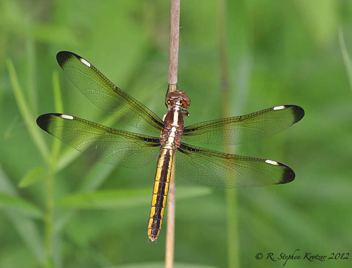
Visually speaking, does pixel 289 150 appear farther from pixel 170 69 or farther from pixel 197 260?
pixel 170 69

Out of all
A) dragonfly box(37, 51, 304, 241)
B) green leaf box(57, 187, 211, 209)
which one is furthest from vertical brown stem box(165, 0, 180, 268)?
dragonfly box(37, 51, 304, 241)

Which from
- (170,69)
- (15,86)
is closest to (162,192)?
(170,69)

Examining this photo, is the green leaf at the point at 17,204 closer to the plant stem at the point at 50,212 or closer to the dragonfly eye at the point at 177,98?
the plant stem at the point at 50,212

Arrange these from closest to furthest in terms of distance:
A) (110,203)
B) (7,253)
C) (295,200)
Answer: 1. (110,203)
2. (7,253)
3. (295,200)

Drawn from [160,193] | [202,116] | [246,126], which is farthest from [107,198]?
[202,116]

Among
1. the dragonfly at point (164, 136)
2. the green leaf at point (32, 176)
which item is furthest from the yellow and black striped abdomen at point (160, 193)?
the green leaf at point (32, 176)

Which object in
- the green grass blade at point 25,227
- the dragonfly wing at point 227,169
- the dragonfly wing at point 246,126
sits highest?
the dragonfly wing at point 246,126
